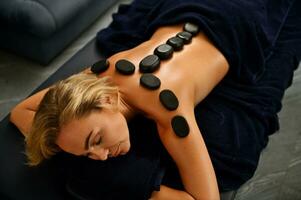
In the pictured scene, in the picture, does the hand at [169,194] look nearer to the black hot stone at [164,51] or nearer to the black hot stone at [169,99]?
the black hot stone at [169,99]

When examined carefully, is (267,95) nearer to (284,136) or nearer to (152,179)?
(284,136)

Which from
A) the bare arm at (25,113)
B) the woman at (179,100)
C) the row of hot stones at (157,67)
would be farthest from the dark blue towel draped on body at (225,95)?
the bare arm at (25,113)

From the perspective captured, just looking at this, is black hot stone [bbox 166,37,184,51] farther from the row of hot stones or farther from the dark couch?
the dark couch

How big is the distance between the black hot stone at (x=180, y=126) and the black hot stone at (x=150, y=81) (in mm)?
97

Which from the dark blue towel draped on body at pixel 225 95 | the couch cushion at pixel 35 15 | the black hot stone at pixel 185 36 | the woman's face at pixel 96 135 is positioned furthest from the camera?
the couch cushion at pixel 35 15

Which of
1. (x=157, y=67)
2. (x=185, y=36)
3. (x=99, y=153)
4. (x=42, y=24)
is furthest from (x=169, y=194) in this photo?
(x=42, y=24)

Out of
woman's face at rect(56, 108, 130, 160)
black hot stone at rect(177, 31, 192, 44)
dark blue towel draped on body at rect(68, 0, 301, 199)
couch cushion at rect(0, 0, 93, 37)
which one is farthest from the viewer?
couch cushion at rect(0, 0, 93, 37)

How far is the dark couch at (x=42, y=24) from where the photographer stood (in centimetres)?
162

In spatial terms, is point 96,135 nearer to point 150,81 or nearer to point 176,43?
point 150,81

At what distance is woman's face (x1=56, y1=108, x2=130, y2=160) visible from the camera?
0.96m

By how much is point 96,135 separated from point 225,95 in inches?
19.4

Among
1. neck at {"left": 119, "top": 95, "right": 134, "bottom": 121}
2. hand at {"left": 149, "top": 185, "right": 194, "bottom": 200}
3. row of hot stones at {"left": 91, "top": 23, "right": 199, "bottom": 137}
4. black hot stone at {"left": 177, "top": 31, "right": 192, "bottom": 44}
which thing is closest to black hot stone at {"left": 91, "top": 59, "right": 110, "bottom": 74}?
row of hot stones at {"left": 91, "top": 23, "right": 199, "bottom": 137}

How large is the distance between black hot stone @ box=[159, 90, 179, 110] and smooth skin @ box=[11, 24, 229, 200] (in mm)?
13

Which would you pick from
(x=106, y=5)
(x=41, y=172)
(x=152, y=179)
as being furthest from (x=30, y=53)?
(x=152, y=179)
